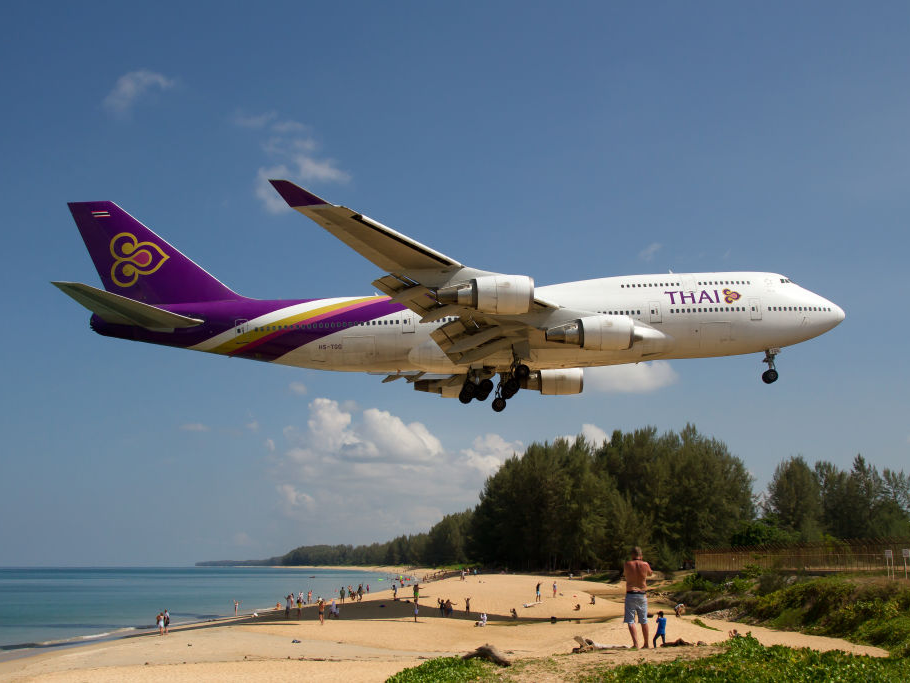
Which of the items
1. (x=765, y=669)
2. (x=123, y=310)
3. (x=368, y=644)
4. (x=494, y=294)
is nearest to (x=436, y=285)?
(x=494, y=294)

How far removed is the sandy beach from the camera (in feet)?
74.0

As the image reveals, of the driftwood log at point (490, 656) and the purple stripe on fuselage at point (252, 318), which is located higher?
the purple stripe on fuselage at point (252, 318)

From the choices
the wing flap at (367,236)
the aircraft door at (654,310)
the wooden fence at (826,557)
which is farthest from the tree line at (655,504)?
the wing flap at (367,236)

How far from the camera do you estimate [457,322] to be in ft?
85.3

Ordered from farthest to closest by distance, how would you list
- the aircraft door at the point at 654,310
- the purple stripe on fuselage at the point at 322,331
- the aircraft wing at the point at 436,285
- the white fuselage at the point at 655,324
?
1. the purple stripe on fuselage at the point at 322,331
2. the white fuselage at the point at 655,324
3. the aircraft door at the point at 654,310
4. the aircraft wing at the point at 436,285

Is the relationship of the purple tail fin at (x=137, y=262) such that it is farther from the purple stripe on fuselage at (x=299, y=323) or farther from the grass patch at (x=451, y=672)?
the grass patch at (x=451, y=672)

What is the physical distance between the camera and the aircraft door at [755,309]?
91.1ft

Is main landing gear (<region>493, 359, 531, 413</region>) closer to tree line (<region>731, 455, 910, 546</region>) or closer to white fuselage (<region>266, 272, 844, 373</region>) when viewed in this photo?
white fuselage (<region>266, 272, 844, 373</region>)

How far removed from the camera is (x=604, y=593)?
58000 mm

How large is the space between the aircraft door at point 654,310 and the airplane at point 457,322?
0.13 feet

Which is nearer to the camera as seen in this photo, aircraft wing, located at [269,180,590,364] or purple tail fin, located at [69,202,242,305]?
A: aircraft wing, located at [269,180,590,364]

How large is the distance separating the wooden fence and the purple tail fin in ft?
96.8

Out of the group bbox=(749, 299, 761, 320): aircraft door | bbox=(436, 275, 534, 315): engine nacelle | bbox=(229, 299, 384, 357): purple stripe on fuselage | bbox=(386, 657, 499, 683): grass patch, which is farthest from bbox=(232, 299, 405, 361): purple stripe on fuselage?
bbox=(386, 657, 499, 683): grass patch

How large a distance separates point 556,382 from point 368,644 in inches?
554
